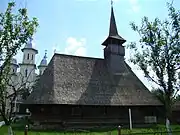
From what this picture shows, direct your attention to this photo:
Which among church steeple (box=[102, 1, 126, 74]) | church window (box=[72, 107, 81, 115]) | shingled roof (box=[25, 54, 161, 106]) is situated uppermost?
church steeple (box=[102, 1, 126, 74])

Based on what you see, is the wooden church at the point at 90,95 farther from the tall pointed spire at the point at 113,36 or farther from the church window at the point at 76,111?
the tall pointed spire at the point at 113,36

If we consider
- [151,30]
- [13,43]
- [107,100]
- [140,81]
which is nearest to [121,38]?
[151,30]

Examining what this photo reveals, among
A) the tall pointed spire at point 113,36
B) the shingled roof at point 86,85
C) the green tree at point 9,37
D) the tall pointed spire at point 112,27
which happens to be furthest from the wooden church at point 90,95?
the green tree at point 9,37

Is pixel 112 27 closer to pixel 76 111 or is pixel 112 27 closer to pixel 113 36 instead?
pixel 113 36

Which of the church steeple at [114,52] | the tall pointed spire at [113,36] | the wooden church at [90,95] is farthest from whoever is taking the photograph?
the tall pointed spire at [113,36]

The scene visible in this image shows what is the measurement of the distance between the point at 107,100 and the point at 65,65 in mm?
6333

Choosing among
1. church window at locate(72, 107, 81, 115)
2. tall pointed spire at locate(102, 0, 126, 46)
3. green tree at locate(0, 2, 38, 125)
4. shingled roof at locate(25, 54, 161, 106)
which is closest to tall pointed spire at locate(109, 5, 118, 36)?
tall pointed spire at locate(102, 0, 126, 46)

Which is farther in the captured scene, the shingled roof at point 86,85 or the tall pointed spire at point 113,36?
the tall pointed spire at point 113,36

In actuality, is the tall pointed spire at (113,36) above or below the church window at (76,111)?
above

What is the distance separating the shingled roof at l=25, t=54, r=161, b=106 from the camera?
19.2 metres

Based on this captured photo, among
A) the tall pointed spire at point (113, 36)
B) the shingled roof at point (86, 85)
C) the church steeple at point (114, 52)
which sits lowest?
the shingled roof at point (86, 85)

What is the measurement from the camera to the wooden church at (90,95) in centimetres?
1911

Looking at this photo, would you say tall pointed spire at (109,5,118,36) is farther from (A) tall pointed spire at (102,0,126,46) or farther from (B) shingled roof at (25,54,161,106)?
(B) shingled roof at (25,54,161,106)

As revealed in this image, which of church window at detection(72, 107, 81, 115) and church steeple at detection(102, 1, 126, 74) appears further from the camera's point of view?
→ church steeple at detection(102, 1, 126, 74)
